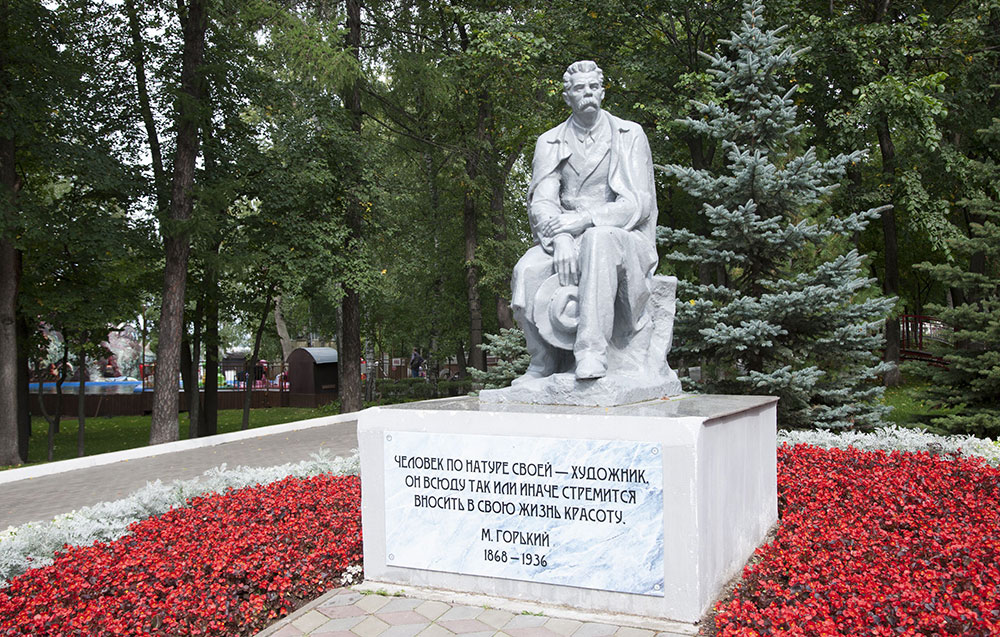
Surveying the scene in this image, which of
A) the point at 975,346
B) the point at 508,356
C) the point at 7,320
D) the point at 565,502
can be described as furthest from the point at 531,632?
the point at 7,320

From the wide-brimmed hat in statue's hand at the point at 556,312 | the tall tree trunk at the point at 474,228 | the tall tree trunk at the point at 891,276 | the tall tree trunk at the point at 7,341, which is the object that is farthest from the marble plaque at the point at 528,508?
the tall tree trunk at the point at 891,276

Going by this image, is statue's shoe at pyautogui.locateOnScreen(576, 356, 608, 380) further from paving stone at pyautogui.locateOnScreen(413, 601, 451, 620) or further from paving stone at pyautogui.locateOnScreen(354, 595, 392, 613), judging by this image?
paving stone at pyautogui.locateOnScreen(354, 595, 392, 613)

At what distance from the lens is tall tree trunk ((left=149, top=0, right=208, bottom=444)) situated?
1308 cm

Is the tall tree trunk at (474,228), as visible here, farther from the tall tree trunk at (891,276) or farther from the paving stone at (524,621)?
the paving stone at (524,621)

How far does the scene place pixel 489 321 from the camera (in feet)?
86.9

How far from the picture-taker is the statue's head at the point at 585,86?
5371 mm

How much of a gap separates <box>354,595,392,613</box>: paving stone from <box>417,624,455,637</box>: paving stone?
0.43 metres

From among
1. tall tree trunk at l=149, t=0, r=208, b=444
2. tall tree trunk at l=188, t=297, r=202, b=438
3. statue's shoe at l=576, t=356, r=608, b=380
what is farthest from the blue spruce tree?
tall tree trunk at l=188, t=297, r=202, b=438

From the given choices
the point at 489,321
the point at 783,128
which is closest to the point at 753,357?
the point at 783,128

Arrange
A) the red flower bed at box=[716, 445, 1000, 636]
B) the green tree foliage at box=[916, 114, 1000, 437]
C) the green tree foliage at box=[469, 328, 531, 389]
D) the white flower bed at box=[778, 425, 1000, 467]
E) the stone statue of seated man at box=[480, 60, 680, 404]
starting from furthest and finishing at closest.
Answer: the green tree foliage at box=[469, 328, 531, 389] → the green tree foliage at box=[916, 114, 1000, 437] → the white flower bed at box=[778, 425, 1000, 467] → the stone statue of seated man at box=[480, 60, 680, 404] → the red flower bed at box=[716, 445, 1000, 636]

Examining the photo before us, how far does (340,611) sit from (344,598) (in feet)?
0.70

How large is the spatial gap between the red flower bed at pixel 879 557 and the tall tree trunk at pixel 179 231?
10606 millimetres

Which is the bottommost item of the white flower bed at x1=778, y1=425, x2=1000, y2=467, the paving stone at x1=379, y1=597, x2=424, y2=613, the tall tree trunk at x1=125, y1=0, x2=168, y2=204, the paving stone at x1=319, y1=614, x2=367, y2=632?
the paving stone at x1=379, y1=597, x2=424, y2=613

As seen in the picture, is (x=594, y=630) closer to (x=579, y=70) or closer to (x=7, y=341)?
(x=579, y=70)
